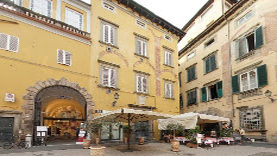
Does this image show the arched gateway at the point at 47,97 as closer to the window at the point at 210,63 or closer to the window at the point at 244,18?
the window at the point at 210,63

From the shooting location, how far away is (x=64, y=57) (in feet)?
42.4

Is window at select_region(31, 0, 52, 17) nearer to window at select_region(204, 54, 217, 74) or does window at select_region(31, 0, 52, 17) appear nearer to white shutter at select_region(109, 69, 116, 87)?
white shutter at select_region(109, 69, 116, 87)

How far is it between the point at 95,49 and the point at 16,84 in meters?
5.46

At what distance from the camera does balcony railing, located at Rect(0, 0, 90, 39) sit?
11117mm

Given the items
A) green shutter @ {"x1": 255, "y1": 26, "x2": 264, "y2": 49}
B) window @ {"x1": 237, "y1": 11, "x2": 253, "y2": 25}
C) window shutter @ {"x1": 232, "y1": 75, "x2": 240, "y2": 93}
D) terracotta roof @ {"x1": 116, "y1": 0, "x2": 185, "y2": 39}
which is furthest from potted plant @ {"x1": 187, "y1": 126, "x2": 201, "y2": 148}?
window @ {"x1": 237, "y1": 11, "x2": 253, "y2": 25}

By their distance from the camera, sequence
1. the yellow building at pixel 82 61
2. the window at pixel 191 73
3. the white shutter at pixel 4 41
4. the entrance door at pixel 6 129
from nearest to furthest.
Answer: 1. the entrance door at pixel 6 129
2. the white shutter at pixel 4 41
3. the yellow building at pixel 82 61
4. the window at pixel 191 73

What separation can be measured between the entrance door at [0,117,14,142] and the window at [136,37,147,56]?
1032 centimetres

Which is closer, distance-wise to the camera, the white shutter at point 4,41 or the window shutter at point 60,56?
the white shutter at point 4,41

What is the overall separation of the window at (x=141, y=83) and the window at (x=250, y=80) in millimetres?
7660

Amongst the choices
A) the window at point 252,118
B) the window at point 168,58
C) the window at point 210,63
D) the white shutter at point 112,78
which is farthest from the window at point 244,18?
the white shutter at point 112,78

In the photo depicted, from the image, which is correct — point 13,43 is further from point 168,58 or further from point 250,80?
point 250,80

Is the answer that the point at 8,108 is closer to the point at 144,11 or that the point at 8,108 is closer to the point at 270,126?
the point at 144,11

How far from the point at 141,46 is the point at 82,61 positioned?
5822mm

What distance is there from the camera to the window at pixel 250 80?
15.3 metres
